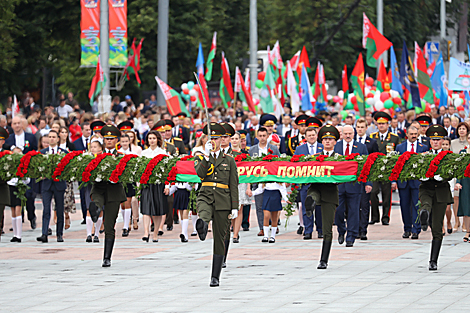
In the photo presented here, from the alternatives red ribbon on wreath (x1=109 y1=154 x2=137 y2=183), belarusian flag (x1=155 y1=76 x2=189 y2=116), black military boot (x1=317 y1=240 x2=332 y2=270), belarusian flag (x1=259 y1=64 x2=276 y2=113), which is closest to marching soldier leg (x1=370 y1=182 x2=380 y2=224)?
red ribbon on wreath (x1=109 y1=154 x2=137 y2=183)

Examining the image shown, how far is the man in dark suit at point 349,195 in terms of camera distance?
14.4 m

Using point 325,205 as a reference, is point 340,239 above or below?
below

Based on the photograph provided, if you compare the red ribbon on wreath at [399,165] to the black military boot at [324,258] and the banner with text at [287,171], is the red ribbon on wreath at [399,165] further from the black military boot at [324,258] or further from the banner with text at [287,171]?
the black military boot at [324,258]

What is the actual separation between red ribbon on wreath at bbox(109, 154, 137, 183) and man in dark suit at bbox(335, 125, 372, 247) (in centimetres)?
347

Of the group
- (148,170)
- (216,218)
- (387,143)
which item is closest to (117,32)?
(387,143)

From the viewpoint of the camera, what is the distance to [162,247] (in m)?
14.2

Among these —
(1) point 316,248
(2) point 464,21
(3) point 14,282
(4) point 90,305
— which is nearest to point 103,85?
(1) point 316,248

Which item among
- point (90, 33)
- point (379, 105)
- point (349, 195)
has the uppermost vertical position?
point (90, 33)

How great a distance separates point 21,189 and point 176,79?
27.1 m

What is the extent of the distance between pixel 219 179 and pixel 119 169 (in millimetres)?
3133

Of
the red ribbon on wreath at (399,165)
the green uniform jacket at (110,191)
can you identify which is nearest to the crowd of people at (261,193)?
the red ribbon on wreath at (399,165)

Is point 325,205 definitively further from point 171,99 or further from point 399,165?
point 171,99

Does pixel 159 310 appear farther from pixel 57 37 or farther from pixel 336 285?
pixel 57 37

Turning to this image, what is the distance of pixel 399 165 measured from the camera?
1321 cm
